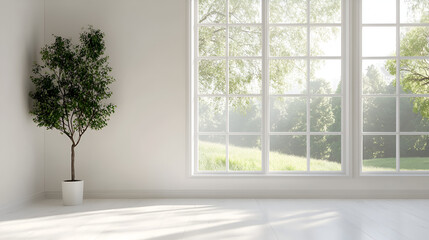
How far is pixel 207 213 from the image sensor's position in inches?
174

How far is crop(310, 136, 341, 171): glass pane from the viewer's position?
18.7 feet

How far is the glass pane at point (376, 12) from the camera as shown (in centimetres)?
564

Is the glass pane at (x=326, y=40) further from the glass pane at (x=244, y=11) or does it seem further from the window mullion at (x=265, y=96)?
the glass pane at (x=244, y=11)

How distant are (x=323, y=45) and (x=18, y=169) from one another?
13.5 feet

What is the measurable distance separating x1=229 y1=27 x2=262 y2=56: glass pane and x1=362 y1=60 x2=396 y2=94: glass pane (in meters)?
1.44

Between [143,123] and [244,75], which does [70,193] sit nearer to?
[143,123]

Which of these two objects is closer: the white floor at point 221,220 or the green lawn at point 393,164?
the white floor at point 221,220

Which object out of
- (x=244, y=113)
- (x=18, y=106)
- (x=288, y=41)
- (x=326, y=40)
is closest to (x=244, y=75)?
(x=244, y=113)

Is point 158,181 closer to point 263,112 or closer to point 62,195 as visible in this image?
point 62,195

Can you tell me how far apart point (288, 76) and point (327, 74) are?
0.52m

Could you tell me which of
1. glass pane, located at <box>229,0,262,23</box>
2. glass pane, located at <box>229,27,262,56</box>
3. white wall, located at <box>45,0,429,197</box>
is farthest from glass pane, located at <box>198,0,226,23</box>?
white wall, located at <box>45,0,429,197</box>

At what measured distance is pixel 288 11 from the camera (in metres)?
5.75

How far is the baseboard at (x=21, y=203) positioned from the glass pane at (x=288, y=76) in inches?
129

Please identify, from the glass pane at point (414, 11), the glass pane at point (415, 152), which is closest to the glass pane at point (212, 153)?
the glass pane at point (415, 152)
